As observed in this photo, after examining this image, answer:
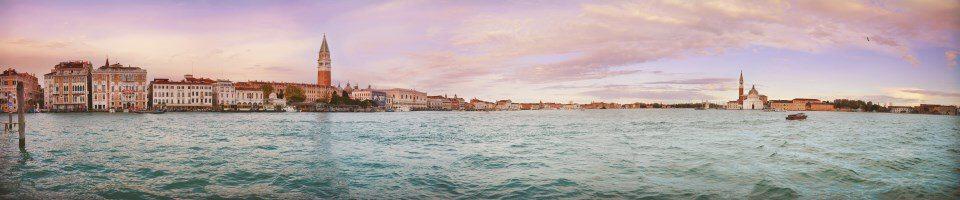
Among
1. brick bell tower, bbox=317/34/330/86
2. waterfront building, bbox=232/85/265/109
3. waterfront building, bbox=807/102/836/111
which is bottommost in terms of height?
waterfront building, bbox=807/102/836/111

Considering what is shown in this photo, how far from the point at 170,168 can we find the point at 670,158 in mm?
16579

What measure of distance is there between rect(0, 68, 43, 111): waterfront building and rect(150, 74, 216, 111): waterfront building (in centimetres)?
1913

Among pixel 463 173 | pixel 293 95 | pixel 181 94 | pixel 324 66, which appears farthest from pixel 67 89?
pixel 463 173

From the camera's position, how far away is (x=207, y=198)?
1026 cm

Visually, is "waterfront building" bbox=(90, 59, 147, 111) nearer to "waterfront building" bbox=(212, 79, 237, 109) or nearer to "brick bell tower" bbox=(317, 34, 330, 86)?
"waterfront building" bbox=(212, 79, 237, 109)

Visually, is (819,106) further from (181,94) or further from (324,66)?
(181,94)

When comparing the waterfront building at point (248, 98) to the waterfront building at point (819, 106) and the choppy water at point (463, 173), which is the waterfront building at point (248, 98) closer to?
the choppy water at point (463, 173)

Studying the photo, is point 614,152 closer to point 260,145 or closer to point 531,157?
point 531,157

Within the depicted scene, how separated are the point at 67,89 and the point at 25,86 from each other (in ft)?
24.8

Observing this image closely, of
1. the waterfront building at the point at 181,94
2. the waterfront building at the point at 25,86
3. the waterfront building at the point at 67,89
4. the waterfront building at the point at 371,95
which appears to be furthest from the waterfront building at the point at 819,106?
the waterfront building at the point at 25,86

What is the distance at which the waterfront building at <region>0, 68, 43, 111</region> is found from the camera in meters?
78.7

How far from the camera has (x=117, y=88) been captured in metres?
96.6

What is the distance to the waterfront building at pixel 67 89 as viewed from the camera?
94375mm

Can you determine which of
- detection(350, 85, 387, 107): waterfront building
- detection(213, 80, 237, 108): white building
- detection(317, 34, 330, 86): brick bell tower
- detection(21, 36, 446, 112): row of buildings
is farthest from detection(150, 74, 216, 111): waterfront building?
detection(317, 34, 330, 86): brick bell tower
